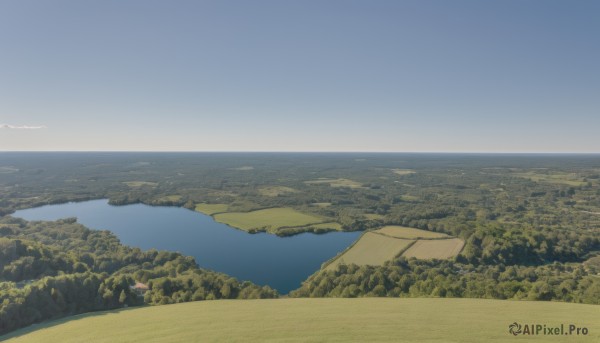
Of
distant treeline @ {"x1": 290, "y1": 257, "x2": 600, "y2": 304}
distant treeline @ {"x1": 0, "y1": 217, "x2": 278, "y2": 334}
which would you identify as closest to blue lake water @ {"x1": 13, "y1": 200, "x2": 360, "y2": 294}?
distant treeline @ {"x1": 0, "y1": 217, "x2": 278, "y2": 334}

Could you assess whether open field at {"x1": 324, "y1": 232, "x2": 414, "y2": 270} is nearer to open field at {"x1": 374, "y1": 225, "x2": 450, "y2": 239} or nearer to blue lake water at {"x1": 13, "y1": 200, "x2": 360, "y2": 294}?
open field at {"x1": 374, "y1": 225, "x2": 450, "y2": 239}

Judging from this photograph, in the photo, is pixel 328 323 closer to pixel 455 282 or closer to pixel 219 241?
pixel 455 282

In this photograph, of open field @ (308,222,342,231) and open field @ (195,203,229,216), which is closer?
open field @ (308,222,342,231)

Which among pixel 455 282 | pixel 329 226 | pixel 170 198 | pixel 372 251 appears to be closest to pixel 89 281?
pixel 455 282

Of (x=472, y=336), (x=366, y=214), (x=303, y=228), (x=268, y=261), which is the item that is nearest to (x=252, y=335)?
(x=472, y=336)

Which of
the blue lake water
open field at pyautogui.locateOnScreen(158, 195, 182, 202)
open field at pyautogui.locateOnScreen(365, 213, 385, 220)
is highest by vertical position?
open field at pyautogui.locateOnScreen(158, 195, 182, 202)

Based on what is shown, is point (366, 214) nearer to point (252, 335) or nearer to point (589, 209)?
point (589, 209)
